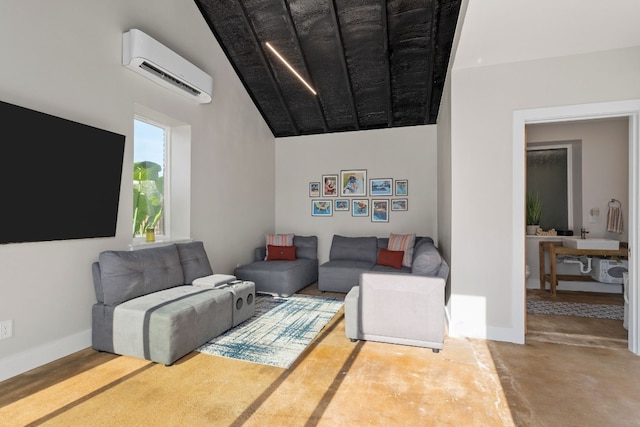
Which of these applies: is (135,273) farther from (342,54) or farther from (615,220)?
(615,220)

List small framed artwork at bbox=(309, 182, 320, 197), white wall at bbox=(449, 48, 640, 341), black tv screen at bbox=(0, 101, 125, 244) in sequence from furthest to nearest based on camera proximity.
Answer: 1. small framed artwork at bbox=(309, 182, 320, 197)
2. white wall at bbox=(449, 48, 640, 341)
3. black tv screen at bbox=(0, 101, 125, 244)

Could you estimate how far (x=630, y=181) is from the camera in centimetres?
289

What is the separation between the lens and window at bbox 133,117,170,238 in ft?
12.1

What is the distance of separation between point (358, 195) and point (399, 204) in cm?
80

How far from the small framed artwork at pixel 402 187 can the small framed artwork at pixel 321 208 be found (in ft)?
4.33

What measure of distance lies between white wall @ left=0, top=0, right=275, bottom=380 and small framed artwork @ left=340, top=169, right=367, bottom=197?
2509 mm

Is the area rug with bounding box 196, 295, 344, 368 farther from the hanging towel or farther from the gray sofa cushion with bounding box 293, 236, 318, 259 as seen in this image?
the hanging towel

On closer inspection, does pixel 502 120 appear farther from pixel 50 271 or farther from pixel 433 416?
pixel 50 271

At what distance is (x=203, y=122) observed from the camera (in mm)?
4352

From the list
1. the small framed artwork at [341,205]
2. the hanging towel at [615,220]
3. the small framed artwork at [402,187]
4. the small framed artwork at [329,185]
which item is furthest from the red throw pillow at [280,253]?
the hanging towel at [615,220]

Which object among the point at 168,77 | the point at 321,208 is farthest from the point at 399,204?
the point at 168,77

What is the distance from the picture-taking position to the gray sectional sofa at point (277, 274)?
182 inches

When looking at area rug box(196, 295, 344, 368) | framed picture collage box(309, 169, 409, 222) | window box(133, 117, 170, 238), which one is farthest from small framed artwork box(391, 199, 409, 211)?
window box(133, 117, 170, 238)

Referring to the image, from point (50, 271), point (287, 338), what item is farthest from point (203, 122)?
point (287, 338)
